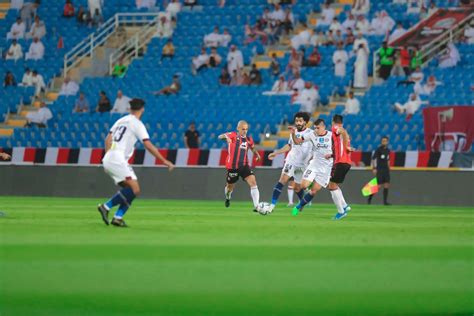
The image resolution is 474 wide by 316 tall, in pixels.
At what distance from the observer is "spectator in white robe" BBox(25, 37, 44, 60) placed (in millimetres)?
41094

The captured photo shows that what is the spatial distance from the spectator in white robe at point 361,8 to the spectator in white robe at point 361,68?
220 centimetres

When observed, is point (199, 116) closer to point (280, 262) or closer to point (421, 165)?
point (421, 165)

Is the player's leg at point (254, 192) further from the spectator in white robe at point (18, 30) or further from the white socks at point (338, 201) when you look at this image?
the spectator in white robe at point (18, 30)

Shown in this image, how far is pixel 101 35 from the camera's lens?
4138 centimetres

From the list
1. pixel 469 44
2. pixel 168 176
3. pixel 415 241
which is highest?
pixel 469 44

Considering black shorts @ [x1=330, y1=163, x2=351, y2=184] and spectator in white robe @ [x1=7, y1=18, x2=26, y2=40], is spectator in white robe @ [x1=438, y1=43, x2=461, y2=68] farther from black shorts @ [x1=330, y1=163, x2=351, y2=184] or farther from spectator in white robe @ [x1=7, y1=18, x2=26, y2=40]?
spectator in white robe @ [x1=7, y1=18, x2=26, y2=40]

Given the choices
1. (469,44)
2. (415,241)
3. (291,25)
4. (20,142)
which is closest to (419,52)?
(469,44)

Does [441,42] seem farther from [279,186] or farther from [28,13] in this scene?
[28,13]

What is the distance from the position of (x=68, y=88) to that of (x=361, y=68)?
450 inches

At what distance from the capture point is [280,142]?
109 feet

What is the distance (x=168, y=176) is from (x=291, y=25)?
9.39m

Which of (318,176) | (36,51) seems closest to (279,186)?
(318,176)

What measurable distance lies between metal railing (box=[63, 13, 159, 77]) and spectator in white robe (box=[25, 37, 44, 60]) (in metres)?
1.08

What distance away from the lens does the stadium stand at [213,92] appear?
33.1 m
